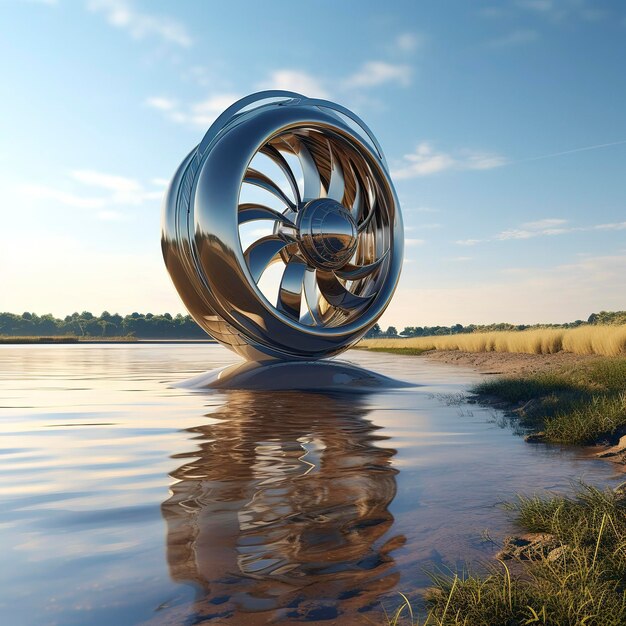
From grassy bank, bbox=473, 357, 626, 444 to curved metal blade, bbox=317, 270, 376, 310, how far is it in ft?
11.9

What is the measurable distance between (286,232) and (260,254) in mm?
903

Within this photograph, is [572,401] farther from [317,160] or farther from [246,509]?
[317,160]

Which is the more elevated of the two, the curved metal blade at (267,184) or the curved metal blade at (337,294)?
the curved metal blade at (267,184)

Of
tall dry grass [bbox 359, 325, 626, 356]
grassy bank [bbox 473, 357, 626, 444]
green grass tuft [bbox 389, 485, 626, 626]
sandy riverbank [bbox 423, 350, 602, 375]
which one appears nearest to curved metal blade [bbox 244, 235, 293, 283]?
grassy bank [bbox 473, 357, 626, 444]

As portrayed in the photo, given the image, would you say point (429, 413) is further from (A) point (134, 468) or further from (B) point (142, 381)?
(B) point (142, 381)

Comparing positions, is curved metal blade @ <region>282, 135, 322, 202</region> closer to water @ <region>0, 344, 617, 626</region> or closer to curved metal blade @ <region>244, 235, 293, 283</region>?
curved metal blade @ <region>244, 235, 293, 283</region>

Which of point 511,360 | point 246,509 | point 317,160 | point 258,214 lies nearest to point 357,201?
point 317,160

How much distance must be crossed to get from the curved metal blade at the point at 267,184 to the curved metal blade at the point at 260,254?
0.99 meters

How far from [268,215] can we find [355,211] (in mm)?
2709

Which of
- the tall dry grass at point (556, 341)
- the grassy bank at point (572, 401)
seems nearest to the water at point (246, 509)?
the grassy bank at point (572, 401)

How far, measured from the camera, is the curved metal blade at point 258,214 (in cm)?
1411

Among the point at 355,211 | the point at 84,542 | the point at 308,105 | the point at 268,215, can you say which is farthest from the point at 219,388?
the point at 84,542

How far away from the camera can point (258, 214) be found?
14266 millimetres

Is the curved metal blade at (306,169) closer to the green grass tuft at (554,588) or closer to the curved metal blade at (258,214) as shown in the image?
the curved metal blade at (258,214)
